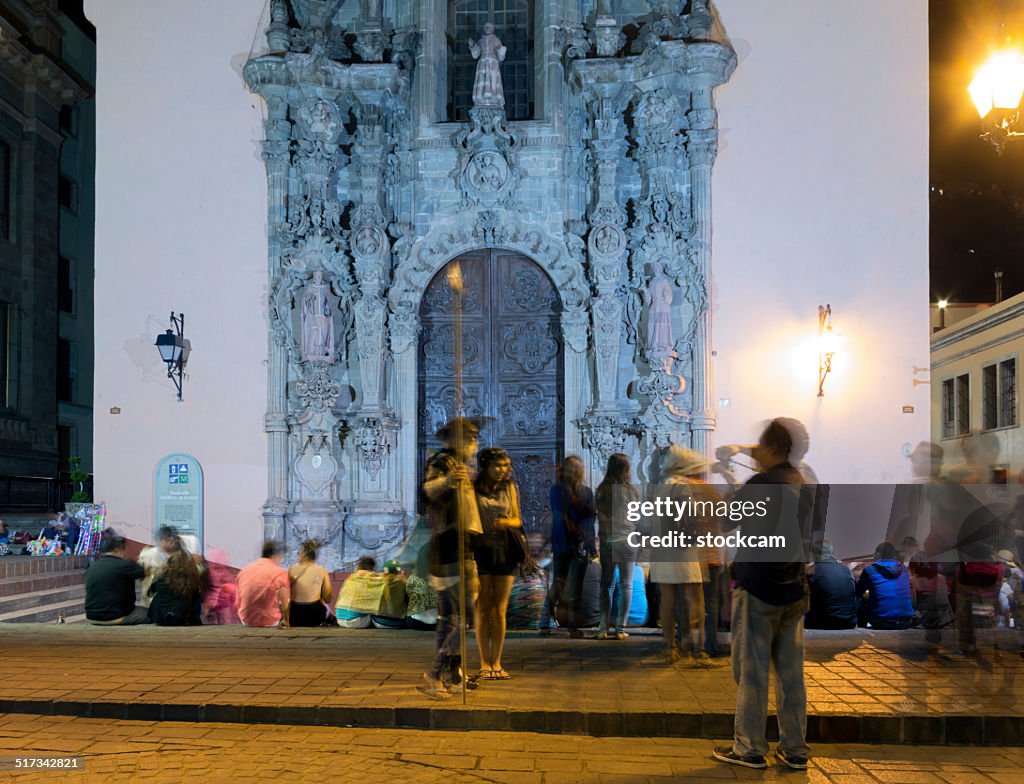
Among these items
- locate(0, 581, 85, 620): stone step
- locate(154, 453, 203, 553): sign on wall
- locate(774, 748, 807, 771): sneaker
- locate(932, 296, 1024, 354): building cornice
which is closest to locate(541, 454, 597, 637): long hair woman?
locate(774, 748, 807, 771): sneaker

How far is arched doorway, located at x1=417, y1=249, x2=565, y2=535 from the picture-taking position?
47.0 feet

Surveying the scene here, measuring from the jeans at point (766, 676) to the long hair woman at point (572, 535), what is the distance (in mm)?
3169

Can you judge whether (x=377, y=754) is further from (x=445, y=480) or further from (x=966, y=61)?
(x=966, y=61)

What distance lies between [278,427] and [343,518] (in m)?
1.64

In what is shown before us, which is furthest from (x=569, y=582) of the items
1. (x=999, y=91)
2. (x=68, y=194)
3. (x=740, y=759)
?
(x=68, y=194)

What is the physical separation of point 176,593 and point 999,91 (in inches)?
341

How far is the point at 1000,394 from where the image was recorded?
22.5 metres

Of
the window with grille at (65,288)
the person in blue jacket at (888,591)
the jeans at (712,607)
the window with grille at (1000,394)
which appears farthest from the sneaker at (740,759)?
the window with grille at (65,288)

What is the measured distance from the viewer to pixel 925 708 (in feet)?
19.8

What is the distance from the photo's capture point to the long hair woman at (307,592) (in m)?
9.30

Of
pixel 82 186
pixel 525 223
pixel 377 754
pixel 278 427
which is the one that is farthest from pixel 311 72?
pixel 82 186

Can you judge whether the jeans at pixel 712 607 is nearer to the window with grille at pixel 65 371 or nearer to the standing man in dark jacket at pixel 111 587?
the standing man in dark jacket at pixel 111 587

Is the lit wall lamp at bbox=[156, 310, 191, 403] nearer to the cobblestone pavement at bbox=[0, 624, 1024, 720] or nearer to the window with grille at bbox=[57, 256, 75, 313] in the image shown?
the cobblestone pavement at bbox=[0, 624, 1024, 720]

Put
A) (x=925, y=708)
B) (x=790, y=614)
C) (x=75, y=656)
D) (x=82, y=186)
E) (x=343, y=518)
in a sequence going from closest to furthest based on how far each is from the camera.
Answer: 1. (x=790, y=614)
2. (x=925, y=708)
3. (x=75, y=656)
4. (x=343, y=518)
5. (x=82, y=186)
